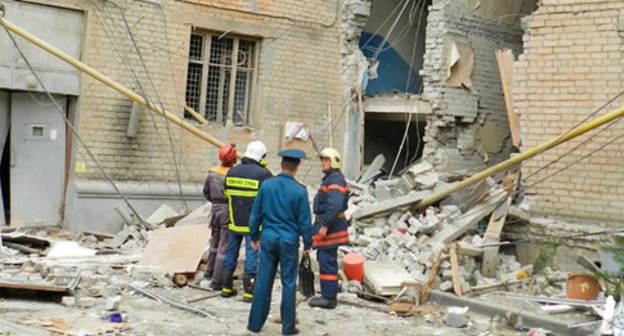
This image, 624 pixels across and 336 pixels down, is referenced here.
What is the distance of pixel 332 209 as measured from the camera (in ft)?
27.0

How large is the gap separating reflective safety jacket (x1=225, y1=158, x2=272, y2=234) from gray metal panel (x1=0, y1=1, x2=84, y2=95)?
497cm

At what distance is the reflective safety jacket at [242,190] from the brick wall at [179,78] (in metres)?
4.14

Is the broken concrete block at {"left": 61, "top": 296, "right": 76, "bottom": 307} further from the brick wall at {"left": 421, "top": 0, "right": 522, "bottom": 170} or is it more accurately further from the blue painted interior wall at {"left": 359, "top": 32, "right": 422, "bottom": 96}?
the blue painted interior wall at {"left": 359, "top": 32, "right": 422, "bottom": 96}

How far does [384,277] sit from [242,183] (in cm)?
208

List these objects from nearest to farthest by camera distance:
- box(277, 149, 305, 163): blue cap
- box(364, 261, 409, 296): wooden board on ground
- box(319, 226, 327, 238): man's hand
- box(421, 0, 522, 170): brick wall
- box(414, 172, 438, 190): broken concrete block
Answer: box(277, 149, 305, 163): blue cap < box(319, 226, 327, 238): man's hand < box(364, 261, 409, 296): wooden board on ground < box(414, 172, 438, 190): broken concrete block < box(421, 0, 522, 170): brick wall

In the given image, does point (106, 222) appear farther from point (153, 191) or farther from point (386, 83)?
point (386, 83)

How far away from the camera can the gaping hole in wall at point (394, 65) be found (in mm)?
15680

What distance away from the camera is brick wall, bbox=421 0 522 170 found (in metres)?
13.8

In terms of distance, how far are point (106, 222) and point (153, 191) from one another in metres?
0.93

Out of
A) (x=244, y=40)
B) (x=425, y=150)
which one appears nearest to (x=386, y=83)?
(x=425, y=150)

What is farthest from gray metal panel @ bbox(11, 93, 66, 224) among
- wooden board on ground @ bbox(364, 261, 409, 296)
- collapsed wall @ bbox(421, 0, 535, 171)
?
collapsed wall @ bbox(421, 0, 535, 171)

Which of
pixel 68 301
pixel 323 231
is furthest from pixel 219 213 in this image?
pixel 68 301

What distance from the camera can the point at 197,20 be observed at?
13086mm

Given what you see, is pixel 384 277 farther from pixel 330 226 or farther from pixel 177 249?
pixel 177 249
